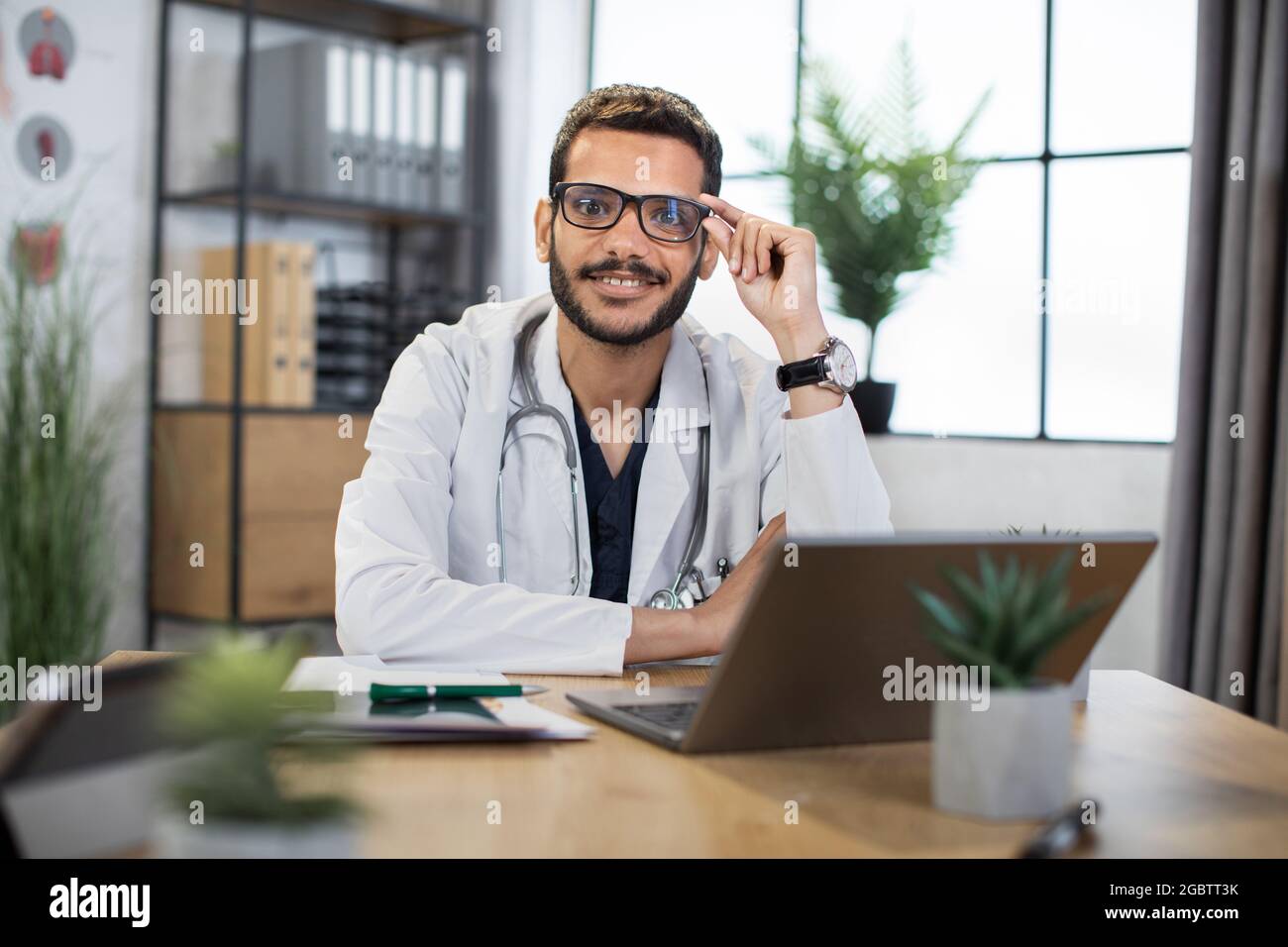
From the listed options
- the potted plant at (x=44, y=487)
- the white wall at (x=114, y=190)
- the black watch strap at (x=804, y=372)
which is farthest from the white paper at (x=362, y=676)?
the white wall at (x=114, y=190)

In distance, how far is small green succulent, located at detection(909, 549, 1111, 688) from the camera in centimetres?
79

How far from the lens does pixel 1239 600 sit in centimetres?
286

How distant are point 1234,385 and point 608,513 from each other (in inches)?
68.5

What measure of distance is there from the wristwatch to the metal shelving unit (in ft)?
6.77

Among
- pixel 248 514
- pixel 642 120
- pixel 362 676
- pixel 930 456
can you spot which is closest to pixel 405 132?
pixel 248 514

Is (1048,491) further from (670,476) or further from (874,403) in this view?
(670,476)

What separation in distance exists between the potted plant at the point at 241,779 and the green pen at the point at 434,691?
486 millimetres

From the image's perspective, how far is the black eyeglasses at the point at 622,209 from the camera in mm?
1811

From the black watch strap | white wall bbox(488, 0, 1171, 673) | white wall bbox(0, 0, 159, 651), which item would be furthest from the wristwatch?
white wall bbox(0, 0, 159, 651)

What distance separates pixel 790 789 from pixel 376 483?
3.02 feet

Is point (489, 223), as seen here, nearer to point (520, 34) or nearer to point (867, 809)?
point (520, 34)

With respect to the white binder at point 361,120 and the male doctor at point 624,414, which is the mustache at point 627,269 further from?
the white binder at point 361,120

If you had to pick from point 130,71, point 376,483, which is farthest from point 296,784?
point 130,71

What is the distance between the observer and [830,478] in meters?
1.68
